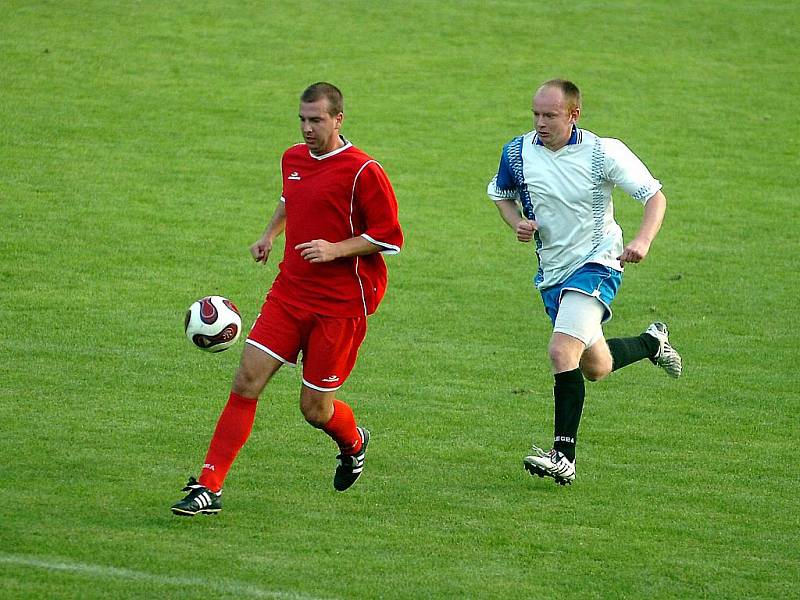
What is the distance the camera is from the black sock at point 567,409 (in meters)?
7.31

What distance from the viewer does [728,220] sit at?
15492 mm

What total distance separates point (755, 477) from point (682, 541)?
4.24 feet

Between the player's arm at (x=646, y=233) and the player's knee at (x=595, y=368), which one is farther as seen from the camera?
the player's knee at (x=595, y=368)

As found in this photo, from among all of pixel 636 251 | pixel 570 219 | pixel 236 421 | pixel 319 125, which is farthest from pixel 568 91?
pixel 236 421

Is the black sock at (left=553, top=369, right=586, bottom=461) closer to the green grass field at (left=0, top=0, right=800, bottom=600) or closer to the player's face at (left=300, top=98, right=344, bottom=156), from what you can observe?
the green grass field at (left=0, top=0, right=800, bottom=600)

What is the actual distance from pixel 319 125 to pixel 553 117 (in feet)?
4.69

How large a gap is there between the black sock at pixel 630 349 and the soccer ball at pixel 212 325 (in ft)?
7.99

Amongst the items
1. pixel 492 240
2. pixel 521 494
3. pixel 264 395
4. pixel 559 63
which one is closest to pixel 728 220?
pixel 492 240

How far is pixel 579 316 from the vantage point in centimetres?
743

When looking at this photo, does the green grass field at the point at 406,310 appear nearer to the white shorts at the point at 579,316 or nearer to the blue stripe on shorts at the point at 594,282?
the white shorts at the point at 579,316

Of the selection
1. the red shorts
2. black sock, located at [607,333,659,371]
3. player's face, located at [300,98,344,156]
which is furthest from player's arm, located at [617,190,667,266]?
player's face, located at [300,98,344,156]

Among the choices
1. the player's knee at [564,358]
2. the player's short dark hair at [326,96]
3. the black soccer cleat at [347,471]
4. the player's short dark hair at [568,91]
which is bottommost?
the black soccer cleat at [347,471]

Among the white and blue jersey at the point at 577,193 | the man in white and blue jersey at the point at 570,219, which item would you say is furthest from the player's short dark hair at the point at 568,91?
the white and blue jersey at the point at 577,193

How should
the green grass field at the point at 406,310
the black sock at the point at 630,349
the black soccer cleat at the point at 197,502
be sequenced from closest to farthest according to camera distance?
the green grass field at the point at 406,310, the black soccer cleat at the point at 197,502, the black sock at the point at 630,349
